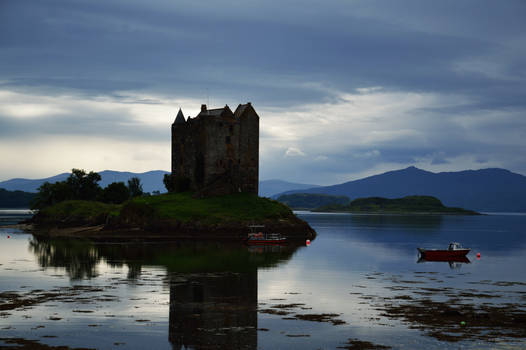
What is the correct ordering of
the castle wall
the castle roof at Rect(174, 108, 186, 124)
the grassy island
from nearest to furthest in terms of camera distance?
the grassy island, the castle wall, the castle roof at Rect(174, 108, 186, 124)

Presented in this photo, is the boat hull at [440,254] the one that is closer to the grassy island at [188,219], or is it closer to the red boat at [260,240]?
the red boat at [260,240]

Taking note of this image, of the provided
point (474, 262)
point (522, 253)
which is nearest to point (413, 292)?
point (474, 262)

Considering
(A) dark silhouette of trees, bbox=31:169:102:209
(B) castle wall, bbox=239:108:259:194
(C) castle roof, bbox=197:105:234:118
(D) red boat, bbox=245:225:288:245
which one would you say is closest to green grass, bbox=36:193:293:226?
(B) castle wall, bbox=239:108:259:194

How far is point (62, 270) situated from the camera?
5822 cm

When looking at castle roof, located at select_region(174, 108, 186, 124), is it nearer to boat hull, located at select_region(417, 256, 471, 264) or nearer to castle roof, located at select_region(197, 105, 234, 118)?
castle roof, located at select_region(197, 105, 234, 118)

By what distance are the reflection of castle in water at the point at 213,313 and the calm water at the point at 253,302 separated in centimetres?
7

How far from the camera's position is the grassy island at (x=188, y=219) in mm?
114938

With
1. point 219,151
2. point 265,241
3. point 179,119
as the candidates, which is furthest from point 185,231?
point 179,119

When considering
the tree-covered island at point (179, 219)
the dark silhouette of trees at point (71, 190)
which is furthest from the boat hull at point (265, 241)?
the dark silhouette of trees at point (71, 190)

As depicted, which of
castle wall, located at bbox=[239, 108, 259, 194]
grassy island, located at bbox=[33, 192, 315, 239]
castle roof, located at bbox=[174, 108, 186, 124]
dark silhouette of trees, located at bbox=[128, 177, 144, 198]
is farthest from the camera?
dark silhouette of trees, located at bbox=[128, 177, 144, 198]

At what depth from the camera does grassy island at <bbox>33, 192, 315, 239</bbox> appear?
114938mm

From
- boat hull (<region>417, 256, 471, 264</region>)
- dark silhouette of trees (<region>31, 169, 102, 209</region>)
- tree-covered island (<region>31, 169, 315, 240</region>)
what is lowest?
boat hull (<region>417, 256, 471, 264</region>)

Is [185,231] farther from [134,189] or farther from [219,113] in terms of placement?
[134,189]

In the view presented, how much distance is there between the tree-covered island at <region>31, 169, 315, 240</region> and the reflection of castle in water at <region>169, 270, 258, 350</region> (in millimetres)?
63003
